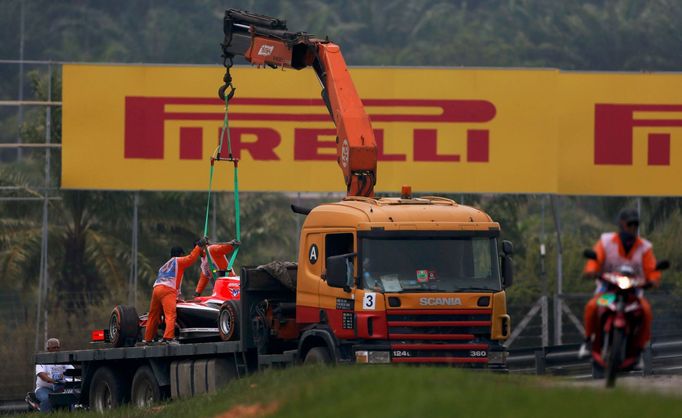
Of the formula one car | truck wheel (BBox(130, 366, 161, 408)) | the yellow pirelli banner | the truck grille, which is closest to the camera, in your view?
the truck grille

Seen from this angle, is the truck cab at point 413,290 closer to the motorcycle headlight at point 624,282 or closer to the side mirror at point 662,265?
the side mirror at point 662,265

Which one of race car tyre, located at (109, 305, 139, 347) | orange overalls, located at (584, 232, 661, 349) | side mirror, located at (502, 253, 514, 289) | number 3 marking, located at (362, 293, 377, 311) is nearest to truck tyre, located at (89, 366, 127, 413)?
race car tyre, located at (109, 305, 139, 347)

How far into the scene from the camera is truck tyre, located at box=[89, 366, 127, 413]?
25.5 m

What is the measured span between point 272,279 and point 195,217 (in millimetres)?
25264

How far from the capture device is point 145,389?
25094 mm

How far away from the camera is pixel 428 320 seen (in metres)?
20.6

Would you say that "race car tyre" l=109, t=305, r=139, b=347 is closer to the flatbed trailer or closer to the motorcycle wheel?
the flatbed trailer

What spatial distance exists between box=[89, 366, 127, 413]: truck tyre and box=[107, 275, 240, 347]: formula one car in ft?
2.68

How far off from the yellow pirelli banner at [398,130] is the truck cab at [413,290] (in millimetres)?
14994

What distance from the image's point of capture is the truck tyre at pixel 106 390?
25453 millimetres

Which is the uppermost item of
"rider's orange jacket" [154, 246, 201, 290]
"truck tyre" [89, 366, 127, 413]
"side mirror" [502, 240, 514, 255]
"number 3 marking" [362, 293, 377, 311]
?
"side mirror" [502, 240, 514, 255]

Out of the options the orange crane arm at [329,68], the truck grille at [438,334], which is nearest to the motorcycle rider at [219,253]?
the orange crane arm at [329,68]

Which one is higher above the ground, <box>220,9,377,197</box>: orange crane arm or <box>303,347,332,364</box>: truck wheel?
<box>220,9,377,197</box>: orange crane arm

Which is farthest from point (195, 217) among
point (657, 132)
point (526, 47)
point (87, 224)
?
point (526, 47)
